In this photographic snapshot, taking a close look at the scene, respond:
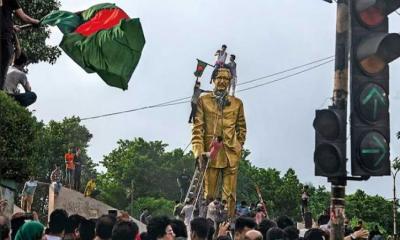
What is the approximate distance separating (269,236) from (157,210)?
55.6 m

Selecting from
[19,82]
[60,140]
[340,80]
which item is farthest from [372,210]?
[340,80]

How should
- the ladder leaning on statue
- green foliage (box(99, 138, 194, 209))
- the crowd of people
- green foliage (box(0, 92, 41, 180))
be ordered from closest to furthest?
1. the crowd of people
2. green foliage (box(0, 92, 41, 180))
3. the ladder leaning on statue
4. green foliage (box(99, 138, 194, 209))

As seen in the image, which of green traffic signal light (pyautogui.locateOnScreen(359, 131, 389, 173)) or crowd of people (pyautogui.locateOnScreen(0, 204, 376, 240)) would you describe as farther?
crowd of people (pyautogui.locateOnScreen(0, 204, 376, 240))

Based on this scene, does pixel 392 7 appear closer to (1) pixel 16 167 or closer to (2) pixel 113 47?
(2) pixel 113 47

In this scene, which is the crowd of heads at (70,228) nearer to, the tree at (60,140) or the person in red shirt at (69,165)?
the person in red shirt at (69,165)

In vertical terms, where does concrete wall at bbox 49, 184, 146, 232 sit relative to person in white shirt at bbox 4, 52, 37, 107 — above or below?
above

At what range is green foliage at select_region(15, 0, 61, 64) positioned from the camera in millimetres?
19141

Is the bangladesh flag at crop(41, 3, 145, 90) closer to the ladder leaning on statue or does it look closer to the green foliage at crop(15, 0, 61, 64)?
the green foliage at crop(15, 0, 61, 64)

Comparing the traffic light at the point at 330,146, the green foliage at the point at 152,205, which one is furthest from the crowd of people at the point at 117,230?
the green foliage at the point at 152,205

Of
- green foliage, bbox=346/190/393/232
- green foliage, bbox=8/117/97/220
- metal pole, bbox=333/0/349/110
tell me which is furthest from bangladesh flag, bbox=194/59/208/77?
green foliage, bbox=346/190/393/232

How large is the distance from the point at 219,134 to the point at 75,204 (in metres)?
6.04

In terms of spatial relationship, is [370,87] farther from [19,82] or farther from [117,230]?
[19,82]

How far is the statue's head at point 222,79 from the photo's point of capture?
985 inches

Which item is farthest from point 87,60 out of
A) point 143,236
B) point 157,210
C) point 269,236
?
point 157,210
